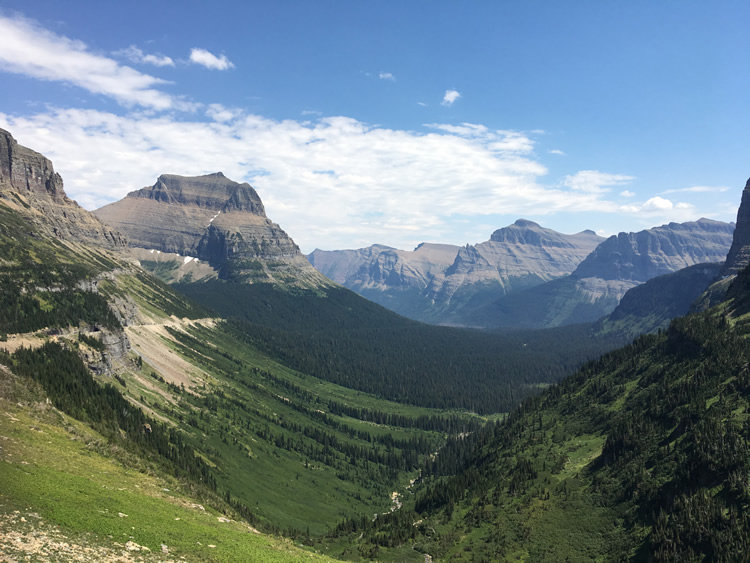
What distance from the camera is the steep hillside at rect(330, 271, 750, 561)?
313 feet

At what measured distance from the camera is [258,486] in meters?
187

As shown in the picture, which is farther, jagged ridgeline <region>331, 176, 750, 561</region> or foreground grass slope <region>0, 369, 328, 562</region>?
jagged ridgeline <region>331, 176, 750, 561</region>

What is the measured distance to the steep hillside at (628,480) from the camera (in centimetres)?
9544

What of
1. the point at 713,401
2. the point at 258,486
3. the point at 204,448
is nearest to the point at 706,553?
the point at 713,401

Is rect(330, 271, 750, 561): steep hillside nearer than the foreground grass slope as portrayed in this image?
No

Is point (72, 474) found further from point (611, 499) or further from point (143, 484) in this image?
point (611, 499)

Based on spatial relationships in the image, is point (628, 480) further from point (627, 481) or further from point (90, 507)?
point (90, 507)

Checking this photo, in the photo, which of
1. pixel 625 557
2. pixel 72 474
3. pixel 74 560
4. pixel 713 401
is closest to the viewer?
pixel 74 560

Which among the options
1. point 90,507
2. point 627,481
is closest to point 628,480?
point 627,481

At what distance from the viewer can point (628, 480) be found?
122375 mm

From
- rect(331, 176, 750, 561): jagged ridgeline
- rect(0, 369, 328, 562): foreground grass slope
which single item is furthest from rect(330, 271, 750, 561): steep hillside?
rect(0, 369, 328, 562): foreground grass slope

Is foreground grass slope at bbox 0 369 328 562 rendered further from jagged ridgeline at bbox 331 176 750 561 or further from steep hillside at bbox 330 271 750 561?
steep hillside at bbox 330 271 750 561

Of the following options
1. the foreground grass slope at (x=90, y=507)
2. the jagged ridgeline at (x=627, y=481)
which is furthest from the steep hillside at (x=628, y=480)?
the foreground grass slope at (x=90, y=507)

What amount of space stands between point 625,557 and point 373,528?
75.7 meters
